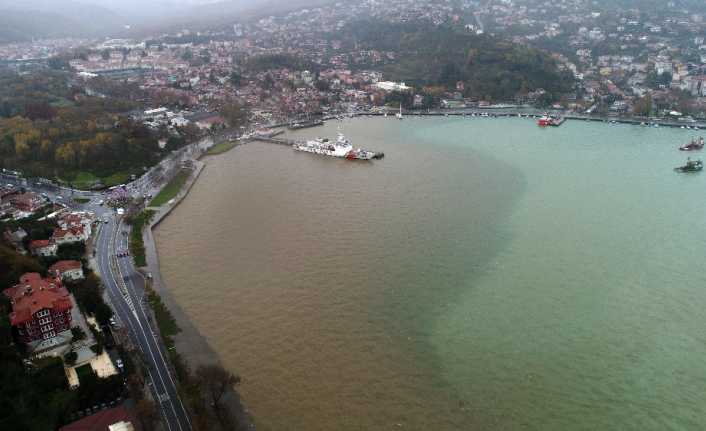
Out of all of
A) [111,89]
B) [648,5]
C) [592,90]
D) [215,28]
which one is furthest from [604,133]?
[215,28]

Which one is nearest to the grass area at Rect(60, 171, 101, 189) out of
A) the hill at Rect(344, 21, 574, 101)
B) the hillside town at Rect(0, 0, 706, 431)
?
the hillside town at Rect(0, 0, 706, 431)

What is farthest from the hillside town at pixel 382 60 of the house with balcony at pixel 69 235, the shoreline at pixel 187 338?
the shoreline at pixel 187 338

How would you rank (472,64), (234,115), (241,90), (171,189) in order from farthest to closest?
(472,64), (241,90), (234,115), (171,189)

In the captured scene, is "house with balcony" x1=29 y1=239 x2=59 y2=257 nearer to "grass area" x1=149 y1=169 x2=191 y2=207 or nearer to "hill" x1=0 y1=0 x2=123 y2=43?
"grass area" x1=149 y1=169 x2=191 y2=207

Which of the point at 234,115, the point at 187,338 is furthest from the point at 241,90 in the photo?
the point at 187,338

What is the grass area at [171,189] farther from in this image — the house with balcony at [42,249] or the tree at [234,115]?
the tree at [234,115]

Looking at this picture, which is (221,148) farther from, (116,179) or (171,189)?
(171,189)
